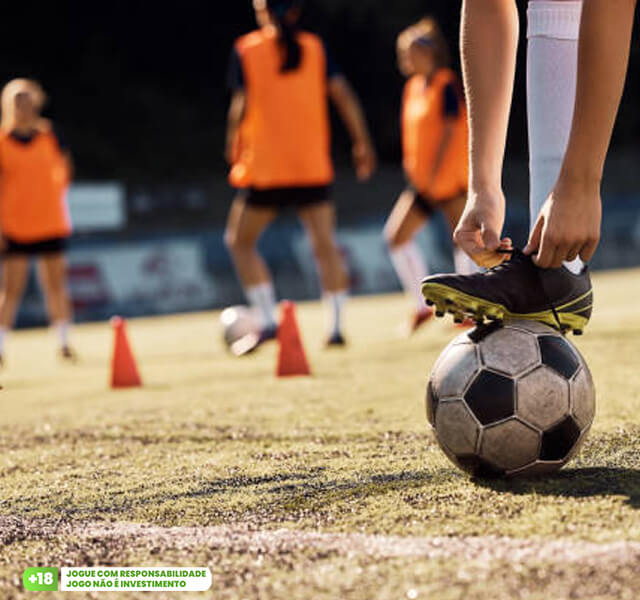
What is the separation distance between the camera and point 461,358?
8.52 ft

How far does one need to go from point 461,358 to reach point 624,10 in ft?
2.68

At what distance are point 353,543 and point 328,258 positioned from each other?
5529mm

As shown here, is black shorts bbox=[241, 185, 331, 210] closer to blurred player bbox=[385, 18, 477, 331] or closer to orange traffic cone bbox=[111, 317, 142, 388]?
blurred player bbox=[385, 18, 477, 331]

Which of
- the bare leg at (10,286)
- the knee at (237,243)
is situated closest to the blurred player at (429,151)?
the knee at (237,243)

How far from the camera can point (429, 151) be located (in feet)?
27.8

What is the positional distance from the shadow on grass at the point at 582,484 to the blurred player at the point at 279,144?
4.96 metres

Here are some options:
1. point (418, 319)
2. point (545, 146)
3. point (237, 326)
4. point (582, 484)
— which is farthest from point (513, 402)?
point (237, 326)

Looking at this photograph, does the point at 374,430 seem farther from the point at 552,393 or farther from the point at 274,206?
the point at 274,206

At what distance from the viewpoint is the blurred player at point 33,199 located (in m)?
8.83

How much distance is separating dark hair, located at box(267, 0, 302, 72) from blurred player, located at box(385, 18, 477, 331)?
1.17m

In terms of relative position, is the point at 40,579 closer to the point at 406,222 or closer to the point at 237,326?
the point at 237,326

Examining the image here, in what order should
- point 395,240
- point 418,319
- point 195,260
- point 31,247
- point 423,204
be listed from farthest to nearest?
point 195,260 < point 31,247 < point 395,240 < point 423,204 < point 418,319

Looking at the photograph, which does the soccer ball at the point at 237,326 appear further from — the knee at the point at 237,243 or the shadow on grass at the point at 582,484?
the shadow on grass at the point at 582,484

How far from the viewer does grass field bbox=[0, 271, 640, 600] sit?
1843 millimetres
